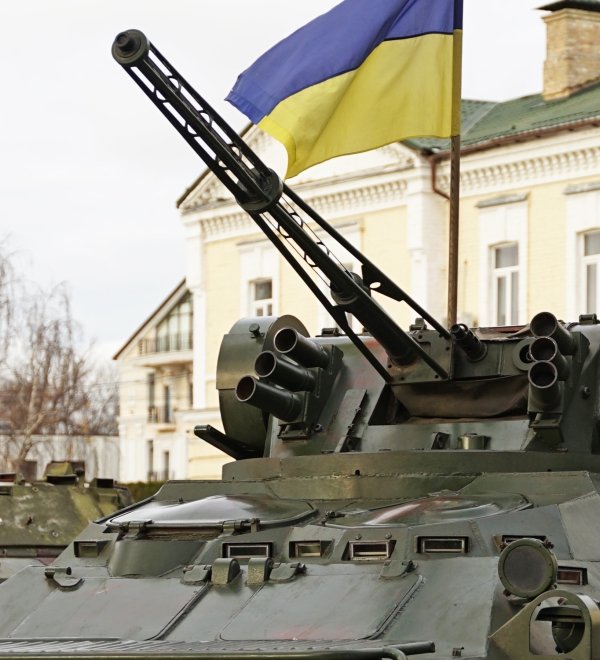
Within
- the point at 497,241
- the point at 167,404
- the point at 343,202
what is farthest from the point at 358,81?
the point at 167,404

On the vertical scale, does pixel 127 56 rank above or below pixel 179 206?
below

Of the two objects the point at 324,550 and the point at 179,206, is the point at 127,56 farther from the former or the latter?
the point at 179,206

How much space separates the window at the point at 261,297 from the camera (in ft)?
141

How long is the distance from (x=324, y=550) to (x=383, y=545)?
0.40 metres

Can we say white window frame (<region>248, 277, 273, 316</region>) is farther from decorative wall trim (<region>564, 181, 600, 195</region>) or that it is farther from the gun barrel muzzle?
the gun barrel muzzle

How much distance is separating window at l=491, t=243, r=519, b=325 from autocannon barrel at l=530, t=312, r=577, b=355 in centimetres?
2426

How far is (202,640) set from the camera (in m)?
11.5

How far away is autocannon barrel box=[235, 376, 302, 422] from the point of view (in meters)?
13.9

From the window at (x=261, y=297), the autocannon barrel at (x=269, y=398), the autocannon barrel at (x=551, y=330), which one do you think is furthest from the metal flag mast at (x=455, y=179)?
the window at (x=261, y=297)

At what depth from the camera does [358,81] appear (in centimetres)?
1631

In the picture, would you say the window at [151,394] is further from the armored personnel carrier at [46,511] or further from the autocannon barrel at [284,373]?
the autocannon barrel at [284,373]

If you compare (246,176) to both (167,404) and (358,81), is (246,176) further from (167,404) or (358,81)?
(167,404)

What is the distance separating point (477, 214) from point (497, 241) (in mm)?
764

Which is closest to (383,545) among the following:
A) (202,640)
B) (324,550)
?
(324,550)
